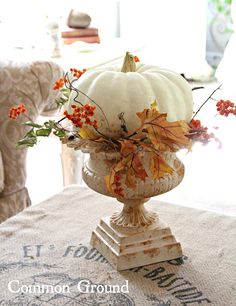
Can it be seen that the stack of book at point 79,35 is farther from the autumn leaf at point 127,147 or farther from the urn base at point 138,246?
the autumn leaf at point 127,147

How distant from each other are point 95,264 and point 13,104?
74 cm

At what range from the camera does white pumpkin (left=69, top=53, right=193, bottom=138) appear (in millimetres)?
744

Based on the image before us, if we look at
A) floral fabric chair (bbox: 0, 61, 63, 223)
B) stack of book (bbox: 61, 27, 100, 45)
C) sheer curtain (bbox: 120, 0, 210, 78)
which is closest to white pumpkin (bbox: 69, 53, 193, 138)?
floral fabric chair (bbox: 0, 61, 63, 223)

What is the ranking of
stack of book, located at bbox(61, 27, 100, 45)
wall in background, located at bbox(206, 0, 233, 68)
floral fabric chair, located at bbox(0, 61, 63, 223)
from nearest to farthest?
floral fabric chair, located at bbox(0, 61, 63, 223) → stack of book, located at bbox(61, 27, 100, 45) → wall in background, located at bbox(206, 0, 233, 68)

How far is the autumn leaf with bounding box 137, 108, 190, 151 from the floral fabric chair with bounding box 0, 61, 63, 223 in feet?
2.65

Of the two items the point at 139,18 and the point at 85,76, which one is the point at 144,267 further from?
the point at 139,18

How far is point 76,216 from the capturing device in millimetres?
1016

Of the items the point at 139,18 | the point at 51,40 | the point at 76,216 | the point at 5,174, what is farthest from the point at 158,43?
the point at 76,216

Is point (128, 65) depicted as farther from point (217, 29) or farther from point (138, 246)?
point (217, 29)

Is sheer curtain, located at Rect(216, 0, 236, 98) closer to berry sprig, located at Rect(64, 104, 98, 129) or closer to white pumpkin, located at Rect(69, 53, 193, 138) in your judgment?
white pumpkin, located at Rect(69, 53, 193, 138)

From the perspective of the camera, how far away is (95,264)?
2.76ft

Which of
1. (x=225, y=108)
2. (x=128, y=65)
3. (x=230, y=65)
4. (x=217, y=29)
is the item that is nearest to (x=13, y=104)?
(x=128, y=65)

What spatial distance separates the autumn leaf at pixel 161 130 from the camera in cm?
69

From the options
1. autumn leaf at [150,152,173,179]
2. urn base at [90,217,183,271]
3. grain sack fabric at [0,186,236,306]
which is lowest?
grain sack fabric at [0,186,236,306]
